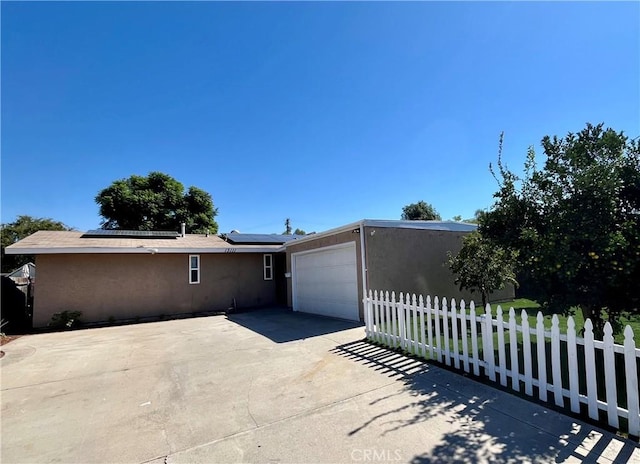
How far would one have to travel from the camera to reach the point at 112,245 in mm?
11188

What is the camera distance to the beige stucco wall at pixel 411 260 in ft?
29.1

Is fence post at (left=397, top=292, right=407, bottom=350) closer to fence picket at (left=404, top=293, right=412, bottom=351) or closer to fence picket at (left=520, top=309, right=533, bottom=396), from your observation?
fence picket at (left=404, top=293, right=412, bottom=351)

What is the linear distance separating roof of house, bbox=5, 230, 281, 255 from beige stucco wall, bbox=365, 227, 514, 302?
6235 millimetres

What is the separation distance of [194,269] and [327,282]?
5.98m

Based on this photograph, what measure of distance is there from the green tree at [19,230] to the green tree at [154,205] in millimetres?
7738

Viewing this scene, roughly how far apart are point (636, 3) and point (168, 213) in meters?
27.5

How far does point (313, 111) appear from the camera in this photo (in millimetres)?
11289

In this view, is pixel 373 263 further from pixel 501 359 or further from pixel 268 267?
pixel 268 267

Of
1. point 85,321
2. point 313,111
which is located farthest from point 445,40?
point 85,321

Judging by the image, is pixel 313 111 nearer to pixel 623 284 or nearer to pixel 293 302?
pixel 293 302

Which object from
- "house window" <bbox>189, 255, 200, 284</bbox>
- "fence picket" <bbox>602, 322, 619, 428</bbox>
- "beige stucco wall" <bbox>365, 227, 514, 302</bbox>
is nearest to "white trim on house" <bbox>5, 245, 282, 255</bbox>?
"house window" <bbox>189, 255, 200, 284</bbox>

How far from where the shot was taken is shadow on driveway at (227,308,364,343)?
774 cm

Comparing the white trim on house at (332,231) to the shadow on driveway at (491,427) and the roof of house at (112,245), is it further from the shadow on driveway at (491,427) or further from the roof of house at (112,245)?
the shadow on driveway at (491,427)

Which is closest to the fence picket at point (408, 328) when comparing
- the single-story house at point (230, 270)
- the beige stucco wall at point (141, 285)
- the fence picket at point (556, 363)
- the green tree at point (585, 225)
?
the green tree at point (585, 225)
